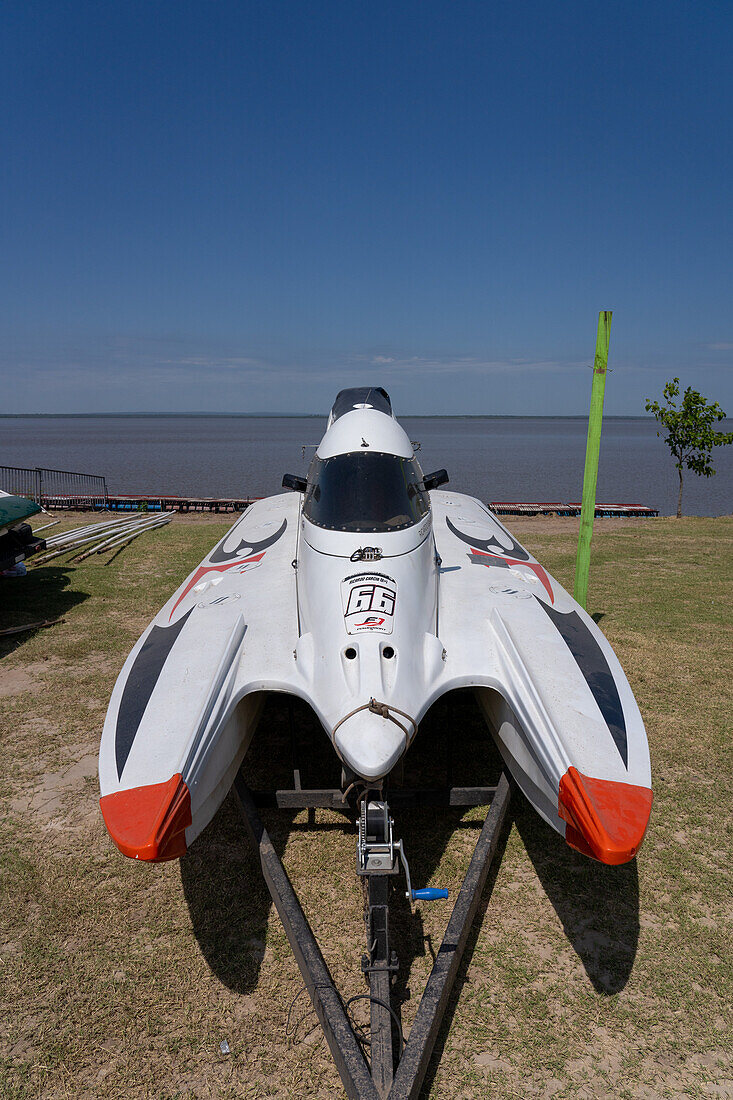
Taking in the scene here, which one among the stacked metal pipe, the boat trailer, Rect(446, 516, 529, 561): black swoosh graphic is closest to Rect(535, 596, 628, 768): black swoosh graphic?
the boat trailer

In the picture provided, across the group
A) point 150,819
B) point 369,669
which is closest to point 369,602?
point 369,669

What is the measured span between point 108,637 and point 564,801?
6825 mm

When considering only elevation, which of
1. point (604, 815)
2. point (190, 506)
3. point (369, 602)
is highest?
point (369, 602)

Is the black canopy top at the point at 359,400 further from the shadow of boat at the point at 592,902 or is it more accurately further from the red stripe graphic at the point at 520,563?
the shadow of boat at the point at 592,902

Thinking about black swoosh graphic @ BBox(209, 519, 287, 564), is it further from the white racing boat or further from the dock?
the dock

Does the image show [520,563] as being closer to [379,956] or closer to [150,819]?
[379,956]

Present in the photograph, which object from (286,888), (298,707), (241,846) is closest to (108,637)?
(298,707)

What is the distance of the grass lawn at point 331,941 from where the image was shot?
3082mm

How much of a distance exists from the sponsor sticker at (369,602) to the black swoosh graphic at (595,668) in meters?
1.40

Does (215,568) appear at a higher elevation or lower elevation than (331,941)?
higher

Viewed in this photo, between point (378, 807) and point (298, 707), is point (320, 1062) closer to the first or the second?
point (378, 807)

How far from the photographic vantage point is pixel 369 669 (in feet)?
12.7

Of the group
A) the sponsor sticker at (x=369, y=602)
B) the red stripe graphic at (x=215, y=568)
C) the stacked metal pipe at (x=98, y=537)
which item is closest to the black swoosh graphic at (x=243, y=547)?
the red stripe graphic at (x=215, y=568)

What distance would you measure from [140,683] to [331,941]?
202 centimetres
